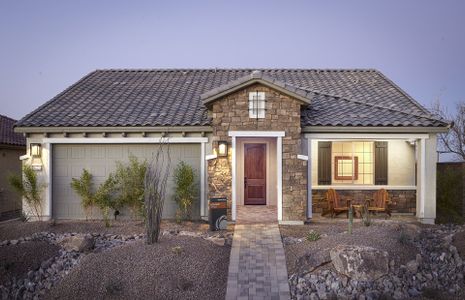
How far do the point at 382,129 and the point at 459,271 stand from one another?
17.5 ft

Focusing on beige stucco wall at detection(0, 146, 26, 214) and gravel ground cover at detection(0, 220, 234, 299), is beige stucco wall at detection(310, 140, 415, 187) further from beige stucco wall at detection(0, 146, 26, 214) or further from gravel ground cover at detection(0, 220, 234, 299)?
beige stucco wall at detection(0, 146, 26, 214)

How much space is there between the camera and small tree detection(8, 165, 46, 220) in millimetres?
11766

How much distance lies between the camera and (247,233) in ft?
33.0

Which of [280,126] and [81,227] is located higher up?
[280,126]

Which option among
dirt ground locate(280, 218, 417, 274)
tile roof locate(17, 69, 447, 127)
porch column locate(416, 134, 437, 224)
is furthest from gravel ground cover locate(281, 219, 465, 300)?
tile roof locate(17, 69, 447, 127)

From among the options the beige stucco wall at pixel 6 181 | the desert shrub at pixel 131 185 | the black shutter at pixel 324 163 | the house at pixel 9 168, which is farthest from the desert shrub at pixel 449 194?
the beige stucco wall at pixel 6 181

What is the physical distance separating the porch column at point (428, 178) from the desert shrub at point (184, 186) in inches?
269

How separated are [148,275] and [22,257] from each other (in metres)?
2.97

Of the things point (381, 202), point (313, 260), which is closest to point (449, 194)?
point (381, 202)

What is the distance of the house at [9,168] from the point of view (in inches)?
615

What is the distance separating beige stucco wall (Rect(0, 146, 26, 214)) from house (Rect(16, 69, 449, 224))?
4233 mm

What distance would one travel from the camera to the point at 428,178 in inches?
465

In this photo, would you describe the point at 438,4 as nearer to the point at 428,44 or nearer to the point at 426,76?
the point at 428,44

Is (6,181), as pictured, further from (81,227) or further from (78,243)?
(78,243)
